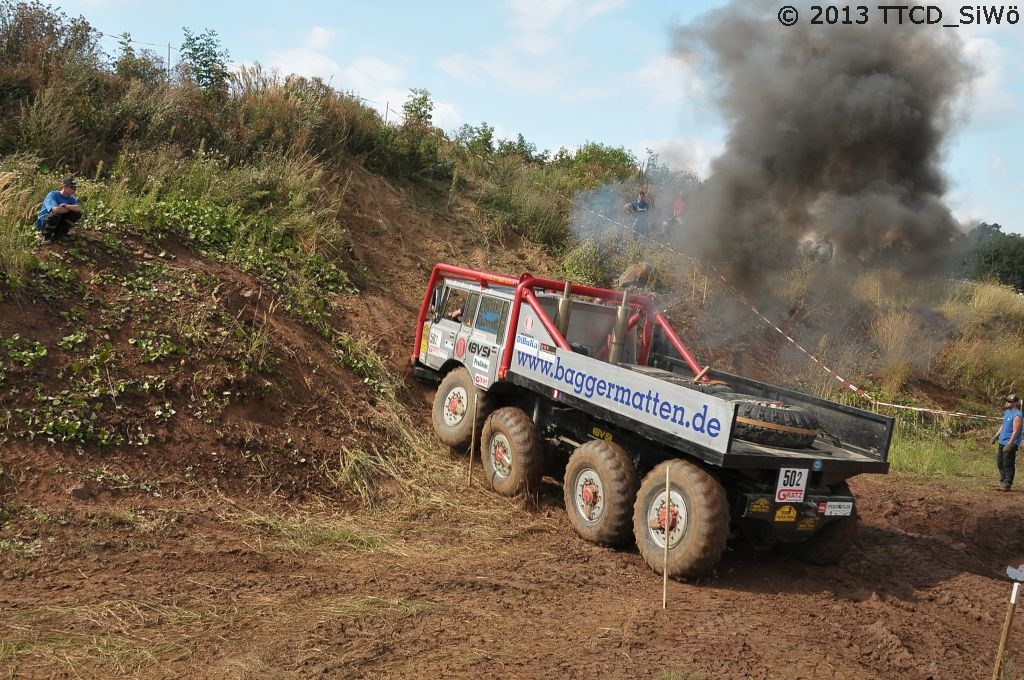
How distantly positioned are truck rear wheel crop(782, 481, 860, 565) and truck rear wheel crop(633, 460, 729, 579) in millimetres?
1431

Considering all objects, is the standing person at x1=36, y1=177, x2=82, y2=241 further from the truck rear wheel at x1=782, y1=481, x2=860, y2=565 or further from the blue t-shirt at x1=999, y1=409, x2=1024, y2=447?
the blue t-shirt at x1=999, y1=409, x2=1024, y2=447

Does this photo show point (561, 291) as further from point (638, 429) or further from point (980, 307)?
point (980, 307)

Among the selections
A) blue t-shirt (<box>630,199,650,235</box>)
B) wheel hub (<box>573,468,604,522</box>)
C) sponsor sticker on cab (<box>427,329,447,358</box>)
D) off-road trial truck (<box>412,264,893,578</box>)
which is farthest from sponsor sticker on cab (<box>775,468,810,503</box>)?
blue t-shirt (<box>630,199,650,235</box>)

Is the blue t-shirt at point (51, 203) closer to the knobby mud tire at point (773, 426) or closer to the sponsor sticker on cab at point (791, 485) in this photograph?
the knobby mud tire at point (773, 426)

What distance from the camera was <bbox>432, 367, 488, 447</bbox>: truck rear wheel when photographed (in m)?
8.97

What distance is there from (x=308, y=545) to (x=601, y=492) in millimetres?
2611

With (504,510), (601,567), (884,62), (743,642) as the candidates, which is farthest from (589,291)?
(884,62)

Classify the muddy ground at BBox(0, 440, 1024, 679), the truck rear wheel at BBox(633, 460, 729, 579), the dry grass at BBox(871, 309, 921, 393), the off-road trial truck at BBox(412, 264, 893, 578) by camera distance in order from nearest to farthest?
the muddy ground at BBox(0, 440, 1024, 679)
the truck rear wheel at BBox(633, 460, 729, 579)
the off-road trial truck at BBox(412, 264, 893, 578)
the dry grass at BBox(871, 309, 921, 393)

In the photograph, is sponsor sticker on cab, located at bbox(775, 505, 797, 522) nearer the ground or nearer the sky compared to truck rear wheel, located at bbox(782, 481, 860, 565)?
nearer the sky

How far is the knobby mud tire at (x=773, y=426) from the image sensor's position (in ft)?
21.8

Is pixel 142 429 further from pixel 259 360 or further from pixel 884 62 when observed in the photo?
pixel 884 62

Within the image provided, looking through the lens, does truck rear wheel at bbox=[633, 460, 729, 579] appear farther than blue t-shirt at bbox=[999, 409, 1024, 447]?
No

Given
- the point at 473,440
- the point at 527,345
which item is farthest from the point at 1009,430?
the point at 473,440

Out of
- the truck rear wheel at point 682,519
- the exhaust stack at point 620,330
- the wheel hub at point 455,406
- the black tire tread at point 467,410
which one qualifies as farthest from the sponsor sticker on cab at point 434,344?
the truck rear wheel at point 682,519
